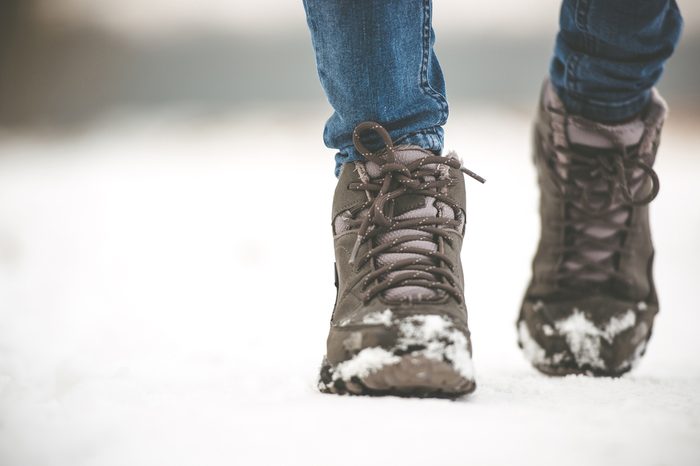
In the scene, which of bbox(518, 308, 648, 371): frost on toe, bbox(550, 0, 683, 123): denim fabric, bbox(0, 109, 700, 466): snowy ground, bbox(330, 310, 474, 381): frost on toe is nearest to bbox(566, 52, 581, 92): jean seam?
bbox(550, 0, 683, 123): denim fabric

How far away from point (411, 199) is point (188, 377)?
16.9 inches

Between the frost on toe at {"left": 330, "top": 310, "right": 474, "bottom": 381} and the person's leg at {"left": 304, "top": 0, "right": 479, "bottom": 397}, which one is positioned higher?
the person's leg at {"left": 304, "top": 0, "right": 479, "bottom": 397}

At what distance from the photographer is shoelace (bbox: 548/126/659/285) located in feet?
3.41

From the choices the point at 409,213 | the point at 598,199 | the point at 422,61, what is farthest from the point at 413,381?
the point at 598,199

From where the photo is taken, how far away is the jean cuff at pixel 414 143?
861 millimetres

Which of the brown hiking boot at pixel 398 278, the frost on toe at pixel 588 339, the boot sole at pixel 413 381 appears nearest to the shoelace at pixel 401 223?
the brown hiking boot at pixel 398 278

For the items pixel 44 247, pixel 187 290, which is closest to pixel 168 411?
pixel 187 290

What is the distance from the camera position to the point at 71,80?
7.91 m

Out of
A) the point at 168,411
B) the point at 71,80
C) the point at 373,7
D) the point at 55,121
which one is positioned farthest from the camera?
the point at 71,80

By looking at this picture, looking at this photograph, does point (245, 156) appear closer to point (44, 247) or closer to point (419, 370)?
point (44, 247)

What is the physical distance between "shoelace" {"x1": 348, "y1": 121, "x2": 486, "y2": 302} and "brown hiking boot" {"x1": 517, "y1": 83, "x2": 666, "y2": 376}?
308 millimetres

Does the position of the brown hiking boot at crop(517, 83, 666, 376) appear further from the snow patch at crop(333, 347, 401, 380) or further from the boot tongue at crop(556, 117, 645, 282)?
the snow patch at crop(333, 347, 401, 380)

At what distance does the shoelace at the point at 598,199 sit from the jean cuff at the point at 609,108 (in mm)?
32

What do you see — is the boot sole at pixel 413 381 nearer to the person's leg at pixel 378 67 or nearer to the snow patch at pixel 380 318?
the snow patch at pixel 380 318
